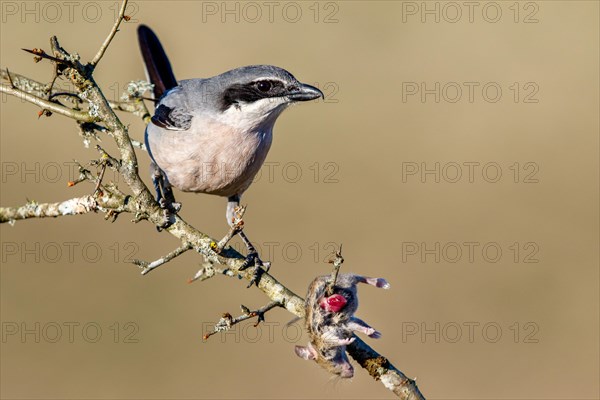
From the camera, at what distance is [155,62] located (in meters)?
5.87

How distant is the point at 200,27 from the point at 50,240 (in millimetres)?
3830

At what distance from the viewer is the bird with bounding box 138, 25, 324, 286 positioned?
4535mm

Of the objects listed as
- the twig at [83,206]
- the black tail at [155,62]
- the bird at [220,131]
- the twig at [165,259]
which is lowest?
the twig at [165,259]

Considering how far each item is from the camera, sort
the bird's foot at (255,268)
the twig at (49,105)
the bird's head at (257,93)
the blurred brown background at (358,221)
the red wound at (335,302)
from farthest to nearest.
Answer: the blurred brown background at (358,221), the bird's head at (257,93), the twig at (49,105), the bird's foot at (255,268), the red wound at (335,302)

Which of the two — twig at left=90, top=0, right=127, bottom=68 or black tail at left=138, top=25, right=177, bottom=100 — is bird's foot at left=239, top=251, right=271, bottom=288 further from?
black tail at left=138, top=25, right=177, bottom=100

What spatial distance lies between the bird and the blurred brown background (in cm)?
177

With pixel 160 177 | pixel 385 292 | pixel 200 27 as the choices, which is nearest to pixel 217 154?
pixel 160 177

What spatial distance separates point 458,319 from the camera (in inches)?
346

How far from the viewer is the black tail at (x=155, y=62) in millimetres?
5855

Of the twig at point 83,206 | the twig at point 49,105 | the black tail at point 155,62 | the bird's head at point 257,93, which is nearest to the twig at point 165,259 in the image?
the twig at point 83,206

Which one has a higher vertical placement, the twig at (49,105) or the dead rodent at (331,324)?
the twig at (49,105)

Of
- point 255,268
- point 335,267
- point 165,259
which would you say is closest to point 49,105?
point 165,259

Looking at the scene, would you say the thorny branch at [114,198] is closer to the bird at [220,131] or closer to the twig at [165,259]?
the twig at [165,259]

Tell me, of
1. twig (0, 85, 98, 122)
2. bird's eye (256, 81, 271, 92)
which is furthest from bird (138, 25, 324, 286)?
twig (0, 85, 98, 122)
